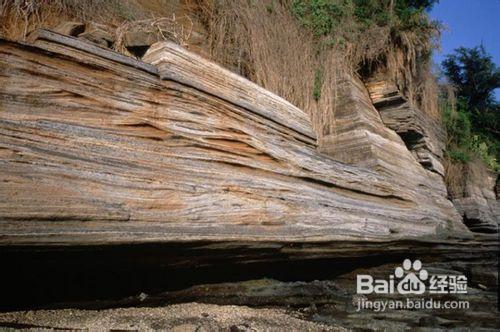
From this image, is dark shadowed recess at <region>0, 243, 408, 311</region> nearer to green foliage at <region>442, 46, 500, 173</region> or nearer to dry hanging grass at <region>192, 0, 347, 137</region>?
dry hanging grass at <region>192, 0, 347, 137</region>

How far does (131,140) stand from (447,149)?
6921 mm

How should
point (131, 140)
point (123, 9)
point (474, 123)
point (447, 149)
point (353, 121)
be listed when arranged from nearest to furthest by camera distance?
1. point (131, 140)
2. point (123, 9)
3. point (353, 121)
4. point (447, 149)
5. point (474, 123)

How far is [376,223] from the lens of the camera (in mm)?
3264

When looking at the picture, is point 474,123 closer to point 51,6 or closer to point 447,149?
point 447,149

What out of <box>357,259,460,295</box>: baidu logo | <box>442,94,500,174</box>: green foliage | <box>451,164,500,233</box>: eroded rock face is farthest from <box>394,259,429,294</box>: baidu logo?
<box>442,94,500,174</box>: green foliage

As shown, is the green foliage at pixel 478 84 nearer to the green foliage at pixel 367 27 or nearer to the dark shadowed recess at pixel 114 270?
the green foliage at pixel 367 27

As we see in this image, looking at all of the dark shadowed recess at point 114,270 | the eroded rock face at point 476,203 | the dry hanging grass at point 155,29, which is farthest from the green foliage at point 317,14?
the eroded rock face at point 476,203

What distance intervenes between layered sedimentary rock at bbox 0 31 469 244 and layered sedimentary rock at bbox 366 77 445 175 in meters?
2.39

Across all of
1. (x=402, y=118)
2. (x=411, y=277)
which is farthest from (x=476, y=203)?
(x=411, y=277)

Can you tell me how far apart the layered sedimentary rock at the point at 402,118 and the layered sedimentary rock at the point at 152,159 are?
94.2 inches

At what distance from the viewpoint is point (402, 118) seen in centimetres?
525

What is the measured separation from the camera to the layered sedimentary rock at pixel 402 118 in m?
5.24

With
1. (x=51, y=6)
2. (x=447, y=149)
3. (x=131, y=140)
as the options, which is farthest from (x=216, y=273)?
(x=447, y=149)

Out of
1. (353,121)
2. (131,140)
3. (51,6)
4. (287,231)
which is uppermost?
(51,6)
